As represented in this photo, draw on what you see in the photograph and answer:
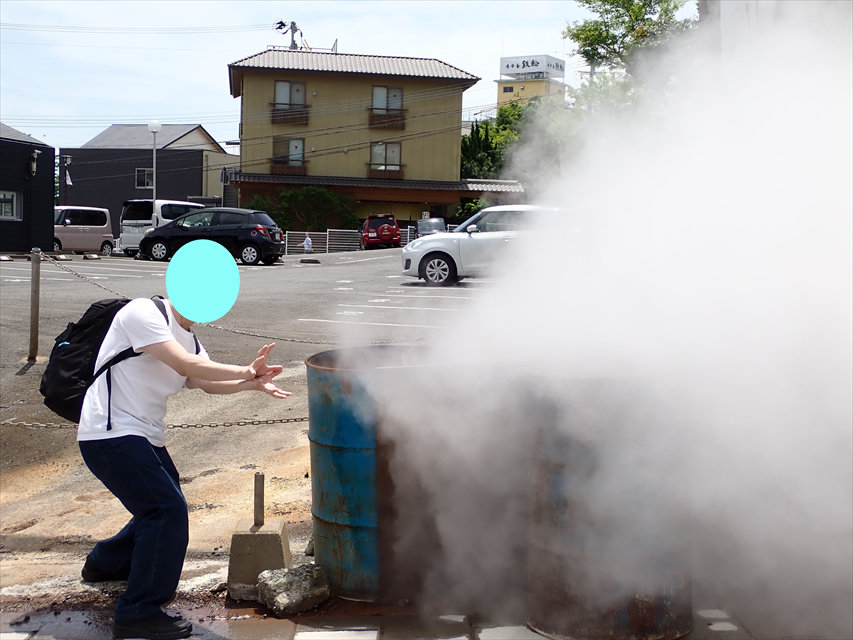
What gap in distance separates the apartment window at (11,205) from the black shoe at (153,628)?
91.9ft

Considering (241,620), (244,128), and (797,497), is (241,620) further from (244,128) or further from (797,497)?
(244,128)

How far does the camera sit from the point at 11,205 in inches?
1110

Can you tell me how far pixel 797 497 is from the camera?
3.39 m

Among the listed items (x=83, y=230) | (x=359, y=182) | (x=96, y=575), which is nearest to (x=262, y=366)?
(x=96, y=575)

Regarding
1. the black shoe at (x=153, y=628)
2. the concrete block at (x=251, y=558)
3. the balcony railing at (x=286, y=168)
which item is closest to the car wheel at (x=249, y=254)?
the concrete block at (x=251, y=558)

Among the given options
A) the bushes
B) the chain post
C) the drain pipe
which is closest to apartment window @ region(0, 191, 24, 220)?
the bushes

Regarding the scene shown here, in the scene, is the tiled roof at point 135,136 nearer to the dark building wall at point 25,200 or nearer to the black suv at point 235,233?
the dark building wall at point 25,200

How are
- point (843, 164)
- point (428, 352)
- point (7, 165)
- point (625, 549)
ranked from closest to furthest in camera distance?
point (625, 549) < point (843, 164) < point (428, 352) < point (7, 165)

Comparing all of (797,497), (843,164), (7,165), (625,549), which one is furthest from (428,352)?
(7,165)

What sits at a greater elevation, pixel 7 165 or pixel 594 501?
pixel 7 165

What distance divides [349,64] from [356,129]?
2943 mm

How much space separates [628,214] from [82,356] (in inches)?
100

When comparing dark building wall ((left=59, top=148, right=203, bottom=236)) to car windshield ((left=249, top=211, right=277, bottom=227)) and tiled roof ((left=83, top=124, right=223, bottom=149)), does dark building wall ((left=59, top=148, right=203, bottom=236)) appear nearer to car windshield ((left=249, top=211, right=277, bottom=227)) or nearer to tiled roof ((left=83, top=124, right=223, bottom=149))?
tiled roof ((left=83, top=124, right=223, bottom=149))

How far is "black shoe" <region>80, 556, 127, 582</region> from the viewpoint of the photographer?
3.76 metres
